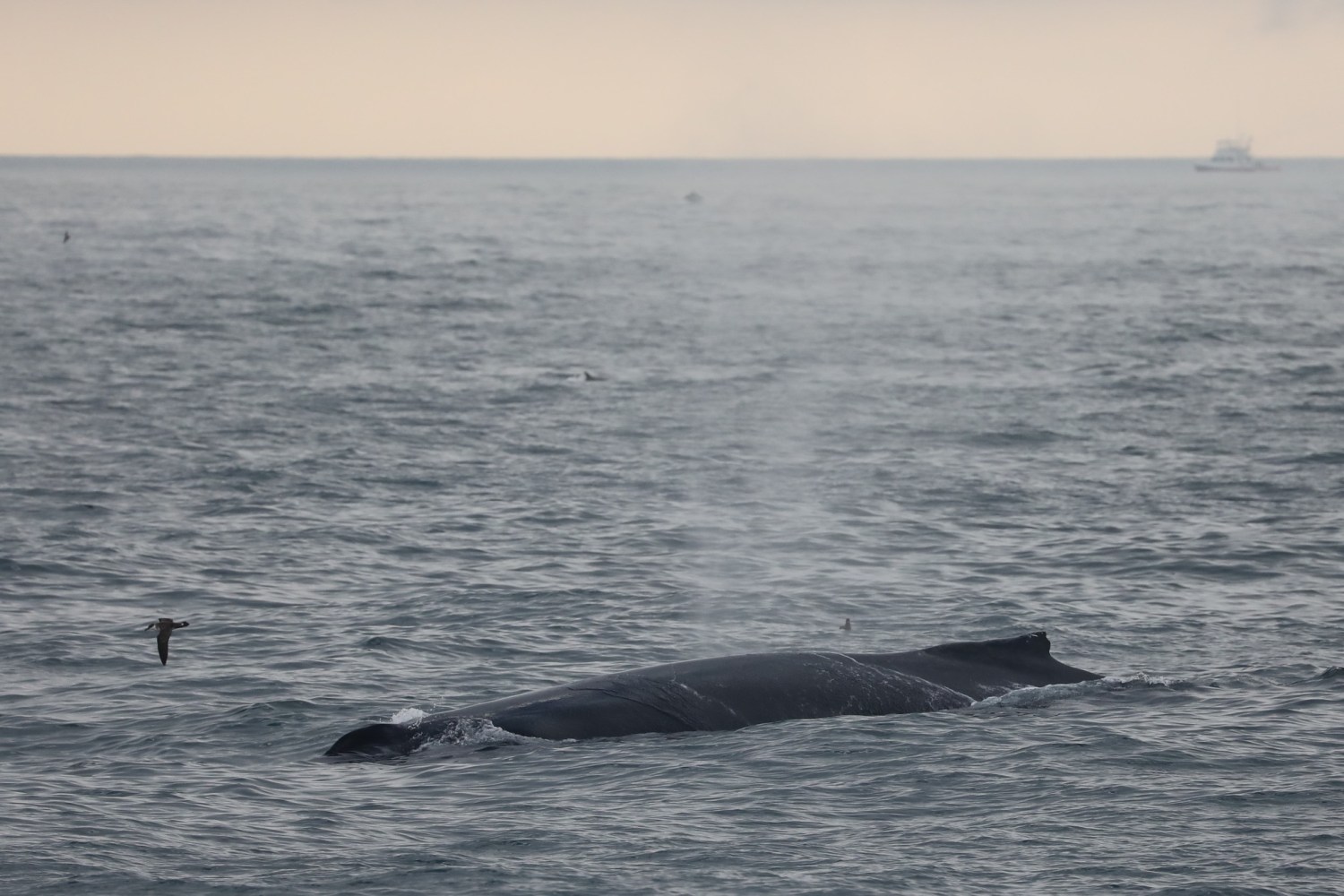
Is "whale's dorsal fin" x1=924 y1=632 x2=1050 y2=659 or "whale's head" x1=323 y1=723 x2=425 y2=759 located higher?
"whale's dorsal fin" x1=924 y1=632 x2=1050 y2=659

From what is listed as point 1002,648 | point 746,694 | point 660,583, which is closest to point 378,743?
point 746,694

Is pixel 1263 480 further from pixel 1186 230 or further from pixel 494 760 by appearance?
pixel 1186 230

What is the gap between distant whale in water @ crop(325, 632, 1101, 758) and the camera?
59.8 ft

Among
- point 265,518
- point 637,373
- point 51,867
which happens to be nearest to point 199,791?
point 51,867

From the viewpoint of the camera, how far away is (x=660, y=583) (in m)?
26.5

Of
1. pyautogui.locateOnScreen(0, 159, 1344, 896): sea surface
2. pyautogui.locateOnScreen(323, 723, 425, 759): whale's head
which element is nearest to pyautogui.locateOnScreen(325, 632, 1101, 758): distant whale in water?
pyautogui.locateOnScreen(323, 723, 425, 759): whale's head

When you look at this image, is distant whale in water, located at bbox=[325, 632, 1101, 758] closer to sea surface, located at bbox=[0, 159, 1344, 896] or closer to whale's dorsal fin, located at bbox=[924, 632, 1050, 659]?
whale's dorsal fin, located at bbox=[924, 632, 1050, 659]

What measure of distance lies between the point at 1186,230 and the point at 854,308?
64352mm

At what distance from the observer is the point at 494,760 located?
1758cm

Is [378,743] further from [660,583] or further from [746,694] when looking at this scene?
[660,583]

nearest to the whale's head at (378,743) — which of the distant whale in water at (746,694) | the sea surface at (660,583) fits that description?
the distant whale in water at (746,694)

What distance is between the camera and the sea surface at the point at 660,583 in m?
15.8

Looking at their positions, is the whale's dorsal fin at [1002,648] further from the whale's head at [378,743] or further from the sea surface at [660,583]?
the whale's head at [378,743]

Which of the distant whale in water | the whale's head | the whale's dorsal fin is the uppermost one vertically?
the whale's dorsal fin
